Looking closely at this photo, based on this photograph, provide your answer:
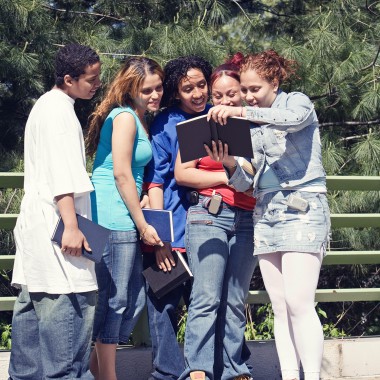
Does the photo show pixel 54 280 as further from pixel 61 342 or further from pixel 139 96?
pixel 139 96

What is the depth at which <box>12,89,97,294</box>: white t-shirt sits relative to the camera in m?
4.30

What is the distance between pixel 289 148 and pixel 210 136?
1.38 ft

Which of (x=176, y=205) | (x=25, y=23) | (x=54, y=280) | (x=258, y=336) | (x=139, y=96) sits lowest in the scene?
(x=258, y=336)

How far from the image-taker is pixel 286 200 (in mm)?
4680

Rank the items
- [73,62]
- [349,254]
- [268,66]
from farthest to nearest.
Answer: [349,254]
[268,66]
[73,62]

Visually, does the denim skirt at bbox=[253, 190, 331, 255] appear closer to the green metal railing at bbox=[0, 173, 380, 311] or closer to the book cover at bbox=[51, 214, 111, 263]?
the book cover at bbox=[51, 214, 111, 263]

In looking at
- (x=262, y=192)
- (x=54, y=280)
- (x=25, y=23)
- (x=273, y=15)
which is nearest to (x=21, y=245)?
(x=54, y=280)

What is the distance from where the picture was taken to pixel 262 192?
15.7 ft

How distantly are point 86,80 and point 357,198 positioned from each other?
4.30 meters

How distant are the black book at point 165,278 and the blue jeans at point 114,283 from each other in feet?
0.35

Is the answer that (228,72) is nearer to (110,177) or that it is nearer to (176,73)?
(176,73)

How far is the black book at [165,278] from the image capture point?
4871 millimetres

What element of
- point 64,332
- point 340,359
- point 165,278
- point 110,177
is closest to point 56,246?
point 64,332

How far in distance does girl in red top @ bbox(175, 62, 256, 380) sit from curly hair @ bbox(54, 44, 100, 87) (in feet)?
2.49
